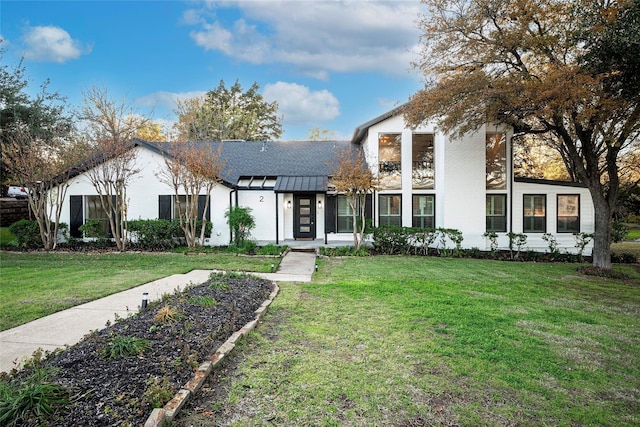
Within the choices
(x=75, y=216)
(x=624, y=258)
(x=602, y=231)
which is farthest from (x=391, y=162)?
(x=75, y=216)

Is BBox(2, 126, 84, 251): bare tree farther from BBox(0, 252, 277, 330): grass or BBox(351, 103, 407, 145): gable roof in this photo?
BBox(351, 103, 407, 145): gable roof

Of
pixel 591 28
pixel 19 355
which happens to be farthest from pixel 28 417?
pixel 591 28

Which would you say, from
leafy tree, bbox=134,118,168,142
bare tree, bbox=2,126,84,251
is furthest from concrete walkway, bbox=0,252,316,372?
leafy tree, bbox=134,118,168,142

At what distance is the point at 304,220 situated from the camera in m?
16.7

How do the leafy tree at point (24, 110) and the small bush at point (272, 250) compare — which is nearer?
the small bush at point (272, 250)

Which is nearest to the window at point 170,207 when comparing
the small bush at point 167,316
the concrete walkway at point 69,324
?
the concrete walkway at point 69,324

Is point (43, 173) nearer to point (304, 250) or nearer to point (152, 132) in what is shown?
point (304, 250)

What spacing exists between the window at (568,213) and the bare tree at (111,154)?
17059 mm

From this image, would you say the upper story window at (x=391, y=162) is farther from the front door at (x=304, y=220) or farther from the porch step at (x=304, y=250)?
the porch step at (x=304, y=250)

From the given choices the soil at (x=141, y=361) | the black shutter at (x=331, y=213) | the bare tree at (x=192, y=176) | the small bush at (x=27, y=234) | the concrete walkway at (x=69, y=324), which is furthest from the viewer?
the black shutter at (x=331, y=213)

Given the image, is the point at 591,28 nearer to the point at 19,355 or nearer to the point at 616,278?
the point at 616,278

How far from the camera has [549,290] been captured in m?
8.19

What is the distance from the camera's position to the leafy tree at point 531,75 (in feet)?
30.8

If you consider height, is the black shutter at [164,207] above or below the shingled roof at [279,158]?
below
